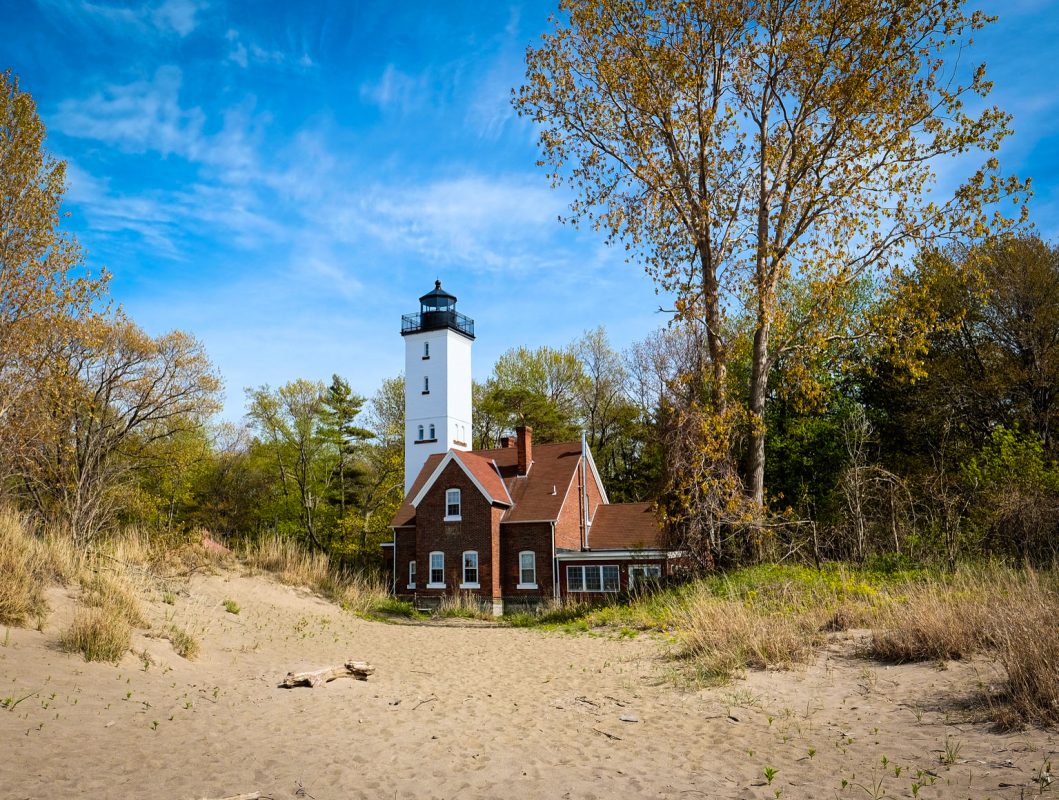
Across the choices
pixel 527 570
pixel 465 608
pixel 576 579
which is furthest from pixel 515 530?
pixel 465 608

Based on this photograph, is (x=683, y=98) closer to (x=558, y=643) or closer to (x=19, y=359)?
(x=558, y=643)

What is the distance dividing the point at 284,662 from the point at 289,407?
3561 centimetres

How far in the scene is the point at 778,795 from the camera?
5.16 metres

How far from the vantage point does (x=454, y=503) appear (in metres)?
31.9

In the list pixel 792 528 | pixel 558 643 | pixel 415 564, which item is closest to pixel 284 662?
pixel 558 643

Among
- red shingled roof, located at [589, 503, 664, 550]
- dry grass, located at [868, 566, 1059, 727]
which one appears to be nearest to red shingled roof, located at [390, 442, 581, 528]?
red shingled roof, located at [589, 503, 664, 550]

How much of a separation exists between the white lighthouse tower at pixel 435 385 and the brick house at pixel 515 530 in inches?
256

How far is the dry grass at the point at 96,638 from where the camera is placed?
9.10m

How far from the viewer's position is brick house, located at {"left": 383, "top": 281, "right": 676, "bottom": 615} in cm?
2978

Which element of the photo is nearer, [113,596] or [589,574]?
[113,596]

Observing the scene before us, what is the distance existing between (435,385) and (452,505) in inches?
514

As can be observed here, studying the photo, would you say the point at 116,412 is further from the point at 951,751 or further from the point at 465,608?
the point at 951,751

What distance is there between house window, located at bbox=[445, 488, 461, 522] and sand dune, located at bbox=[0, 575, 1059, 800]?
67.0 feet

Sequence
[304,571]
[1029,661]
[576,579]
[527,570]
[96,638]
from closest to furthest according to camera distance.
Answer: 1. [1029,661]
2. [96,638]
3. [304,571]
4. [576,579]
5. [527,570]
